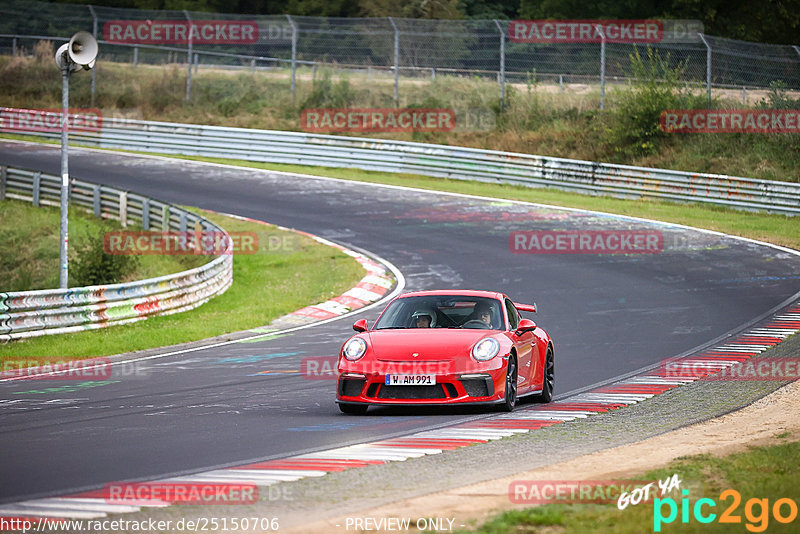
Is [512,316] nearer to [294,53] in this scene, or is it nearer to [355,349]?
[355,349]

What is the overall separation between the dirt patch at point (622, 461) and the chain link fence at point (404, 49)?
940 inches

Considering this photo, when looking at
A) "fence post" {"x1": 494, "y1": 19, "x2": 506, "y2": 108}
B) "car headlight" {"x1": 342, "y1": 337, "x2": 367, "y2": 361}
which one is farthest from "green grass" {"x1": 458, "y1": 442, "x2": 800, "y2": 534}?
"fence post" {"x1": 494, "y1": 19, "x2": 506, "y2": 108}

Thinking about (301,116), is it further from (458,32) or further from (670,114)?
(670,114)

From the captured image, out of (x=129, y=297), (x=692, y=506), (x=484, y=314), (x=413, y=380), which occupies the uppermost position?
(x=692, y=506)

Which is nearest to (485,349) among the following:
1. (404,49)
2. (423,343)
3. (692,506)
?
(423,343)

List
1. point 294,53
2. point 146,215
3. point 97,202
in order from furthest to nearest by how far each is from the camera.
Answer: point 294,53 → point 97,202 → point 146,215

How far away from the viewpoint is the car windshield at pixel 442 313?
37.6 feet

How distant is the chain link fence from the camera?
33.9 meters

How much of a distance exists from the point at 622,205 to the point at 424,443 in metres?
23.8

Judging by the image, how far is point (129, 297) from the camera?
18.7m

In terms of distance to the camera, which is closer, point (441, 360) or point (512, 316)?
point (441, 360)

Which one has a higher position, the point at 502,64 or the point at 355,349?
the point at 502,64

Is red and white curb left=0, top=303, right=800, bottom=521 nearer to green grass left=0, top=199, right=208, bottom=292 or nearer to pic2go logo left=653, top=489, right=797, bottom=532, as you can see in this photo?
pic2go logo left=653, top=489, right=797, bottom=532

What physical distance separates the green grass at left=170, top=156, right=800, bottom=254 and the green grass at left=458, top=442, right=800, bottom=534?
1978 centimetres
